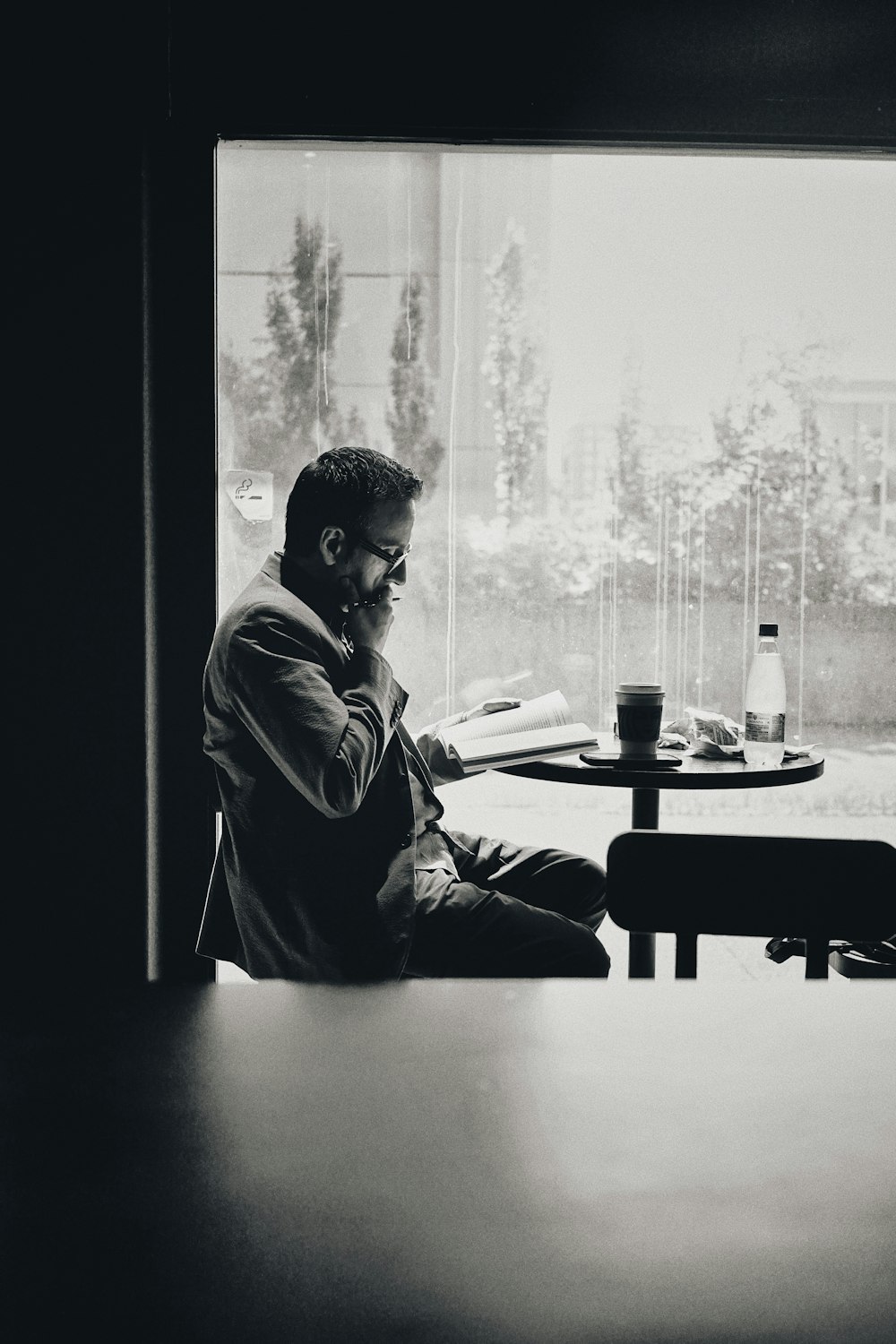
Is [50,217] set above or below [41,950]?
above

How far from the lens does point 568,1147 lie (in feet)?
2.35

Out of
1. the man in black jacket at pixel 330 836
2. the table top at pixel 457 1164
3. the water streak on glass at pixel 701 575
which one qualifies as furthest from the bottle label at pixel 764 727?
the table top at pixel 457 1164

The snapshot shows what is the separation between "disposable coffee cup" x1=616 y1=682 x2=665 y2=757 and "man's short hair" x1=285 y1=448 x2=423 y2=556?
633mm

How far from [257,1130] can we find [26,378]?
225 cm

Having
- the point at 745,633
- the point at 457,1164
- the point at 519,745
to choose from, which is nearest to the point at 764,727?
the point at 745,633

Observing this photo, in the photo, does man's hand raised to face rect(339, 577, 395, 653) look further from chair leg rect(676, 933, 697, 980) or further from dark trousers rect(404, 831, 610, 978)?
chair leg rect(676, 933, 697, 980)

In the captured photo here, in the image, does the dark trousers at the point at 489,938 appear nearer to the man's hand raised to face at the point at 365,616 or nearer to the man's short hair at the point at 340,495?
the man's hand raised to face at the point at 365,616

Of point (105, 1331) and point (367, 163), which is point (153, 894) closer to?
point (367, 163)

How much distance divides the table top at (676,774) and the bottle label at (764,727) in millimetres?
94

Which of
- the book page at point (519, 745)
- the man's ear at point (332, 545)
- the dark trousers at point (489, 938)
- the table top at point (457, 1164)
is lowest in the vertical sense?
the dark trousers at point (489, 938)

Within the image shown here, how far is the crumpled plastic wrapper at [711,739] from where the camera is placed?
2.49 meters

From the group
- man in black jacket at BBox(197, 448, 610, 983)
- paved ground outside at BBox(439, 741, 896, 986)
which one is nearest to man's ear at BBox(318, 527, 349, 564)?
man in black jacket at BBox(197, 448, 610, 983)

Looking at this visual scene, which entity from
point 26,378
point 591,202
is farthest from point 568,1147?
point 591,202

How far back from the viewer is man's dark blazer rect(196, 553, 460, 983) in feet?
6.51
